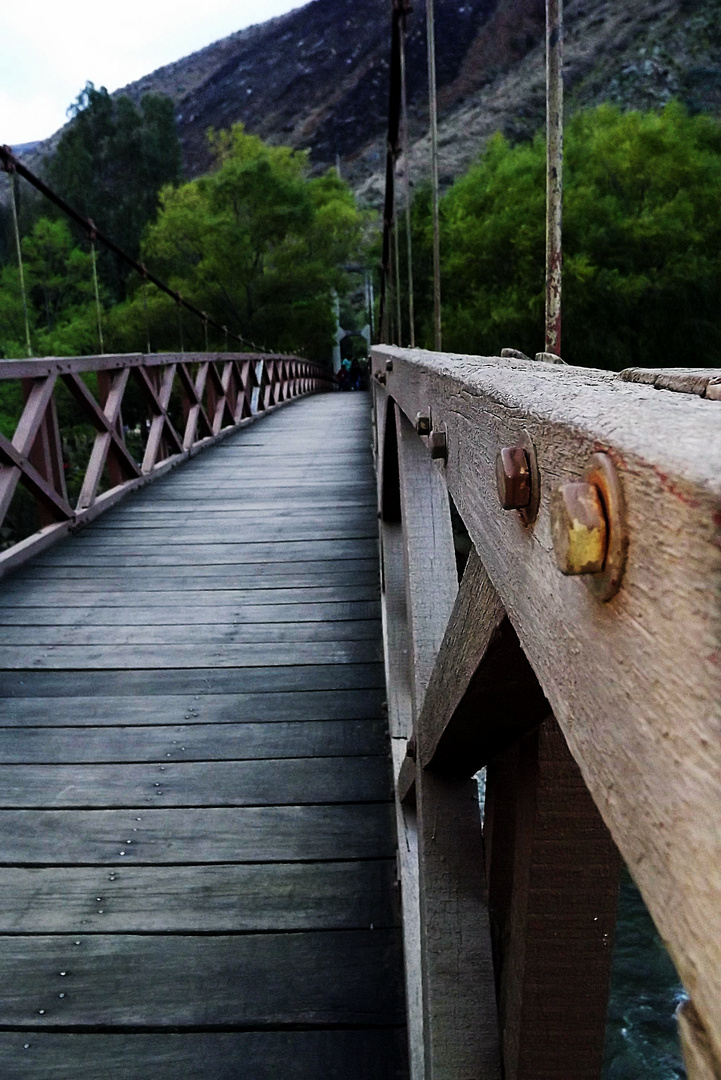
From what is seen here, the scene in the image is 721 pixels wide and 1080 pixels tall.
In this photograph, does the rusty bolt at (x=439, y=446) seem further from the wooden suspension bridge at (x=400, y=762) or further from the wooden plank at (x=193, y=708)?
the wooden plank at (x=193, y=708)

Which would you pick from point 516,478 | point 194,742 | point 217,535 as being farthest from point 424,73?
point 516,478

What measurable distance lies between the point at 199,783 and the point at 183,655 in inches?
22.5

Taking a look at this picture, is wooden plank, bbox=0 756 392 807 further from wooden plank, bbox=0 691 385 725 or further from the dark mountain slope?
the dark mountain slope

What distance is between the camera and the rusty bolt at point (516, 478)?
0.40 meters

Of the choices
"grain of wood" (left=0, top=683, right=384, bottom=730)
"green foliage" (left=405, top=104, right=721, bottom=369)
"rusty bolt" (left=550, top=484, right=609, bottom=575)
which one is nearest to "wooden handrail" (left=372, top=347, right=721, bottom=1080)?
"rusty bolt" (left=550, top=484, right=609, bottom=575)

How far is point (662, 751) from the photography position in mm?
251

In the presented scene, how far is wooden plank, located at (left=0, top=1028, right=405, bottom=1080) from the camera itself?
3.45 feet

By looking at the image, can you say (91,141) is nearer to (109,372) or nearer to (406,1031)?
(109,372)

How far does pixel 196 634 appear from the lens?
2281 mm

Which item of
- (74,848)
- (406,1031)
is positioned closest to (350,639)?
(74,848)

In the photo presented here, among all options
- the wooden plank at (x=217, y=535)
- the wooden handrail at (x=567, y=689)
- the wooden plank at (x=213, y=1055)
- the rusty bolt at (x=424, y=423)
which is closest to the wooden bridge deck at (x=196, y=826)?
the wooden plank at (x=213, y=1055)

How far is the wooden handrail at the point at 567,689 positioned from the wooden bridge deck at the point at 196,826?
16 centimetres

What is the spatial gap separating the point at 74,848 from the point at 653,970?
14.1ft

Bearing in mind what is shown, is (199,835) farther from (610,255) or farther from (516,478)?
(610,255)
